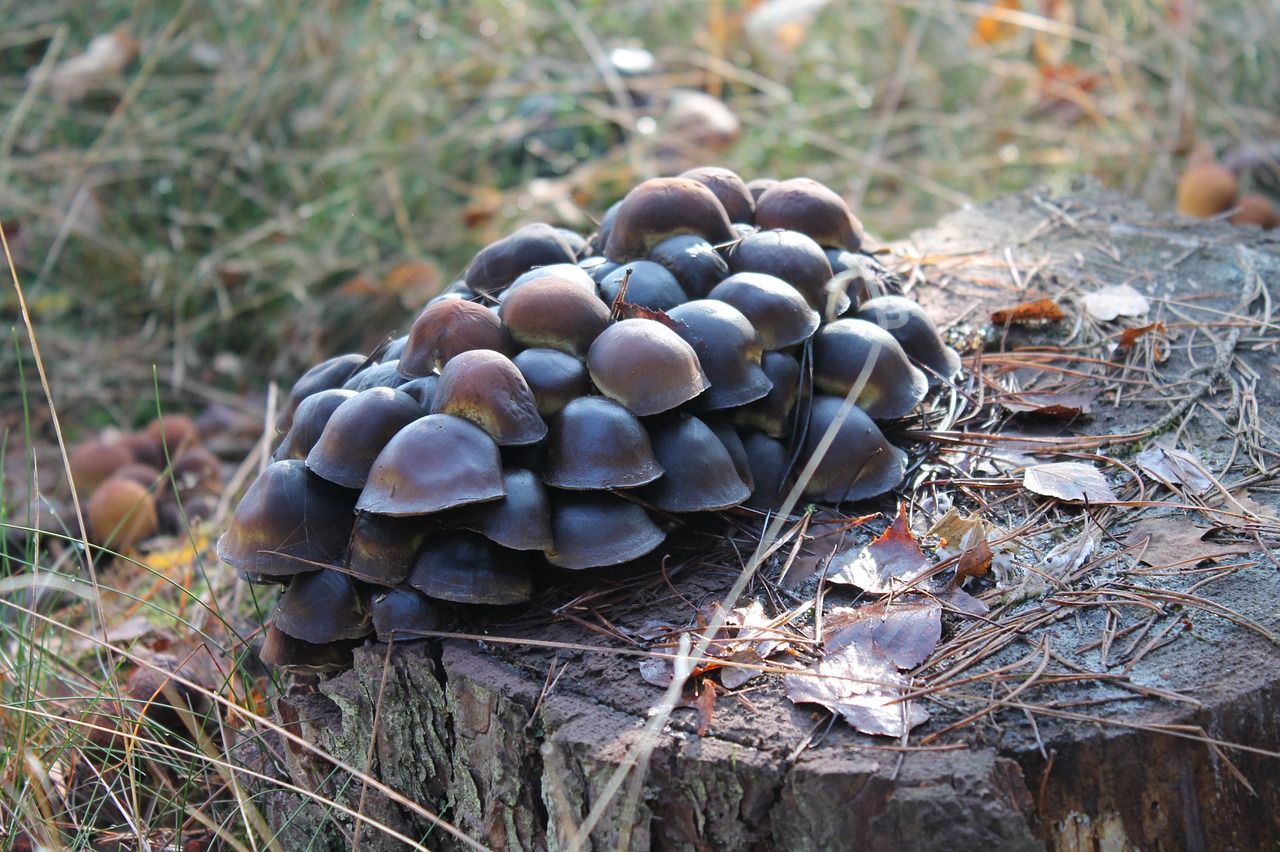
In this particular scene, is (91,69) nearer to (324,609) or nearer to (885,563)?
(324,609)

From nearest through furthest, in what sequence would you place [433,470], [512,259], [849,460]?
[433,470] → [849,460] → [512,259]

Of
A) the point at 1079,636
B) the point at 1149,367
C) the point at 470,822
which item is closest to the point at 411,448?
the point at 470,822

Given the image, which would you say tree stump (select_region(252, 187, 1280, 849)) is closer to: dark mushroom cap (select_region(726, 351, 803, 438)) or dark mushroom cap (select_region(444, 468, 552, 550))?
dark mushroom cap (select_region(444, 468, 552, 550))

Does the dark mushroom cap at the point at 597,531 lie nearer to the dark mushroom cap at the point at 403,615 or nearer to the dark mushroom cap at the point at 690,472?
the dark mushroom cap at the point at 690,472

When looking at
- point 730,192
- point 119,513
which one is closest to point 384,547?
point 730,192

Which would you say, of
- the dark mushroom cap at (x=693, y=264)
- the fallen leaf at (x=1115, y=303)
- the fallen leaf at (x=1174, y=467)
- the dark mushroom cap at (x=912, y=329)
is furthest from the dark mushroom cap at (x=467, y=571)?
the fallen leaf at (x=1115, y=303)
